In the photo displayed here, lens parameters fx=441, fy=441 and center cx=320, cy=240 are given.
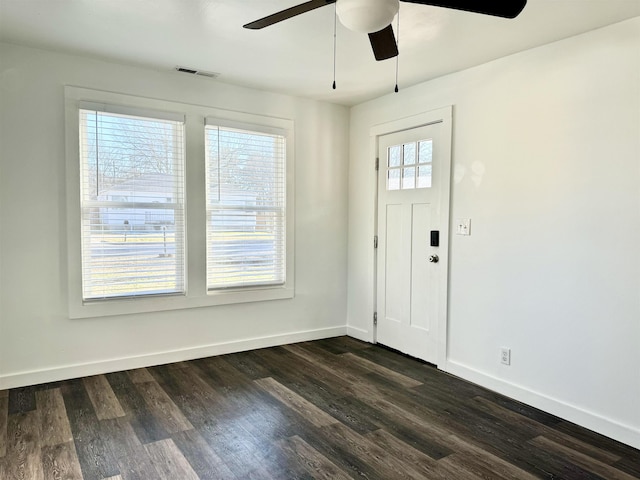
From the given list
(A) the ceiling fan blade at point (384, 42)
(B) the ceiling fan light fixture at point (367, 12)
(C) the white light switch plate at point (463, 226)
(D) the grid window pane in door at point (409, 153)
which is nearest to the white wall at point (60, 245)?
(D) the grid window pane in door at point (409, 153)

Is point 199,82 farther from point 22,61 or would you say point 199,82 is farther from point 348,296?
point 348,296

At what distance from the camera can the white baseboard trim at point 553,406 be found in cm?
251

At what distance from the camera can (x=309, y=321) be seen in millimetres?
4477

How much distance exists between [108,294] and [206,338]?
91 cm

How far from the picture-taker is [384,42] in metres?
2.11

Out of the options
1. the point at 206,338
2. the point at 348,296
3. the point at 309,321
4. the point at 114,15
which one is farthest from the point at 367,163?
the point at 114,15

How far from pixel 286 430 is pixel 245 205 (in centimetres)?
208

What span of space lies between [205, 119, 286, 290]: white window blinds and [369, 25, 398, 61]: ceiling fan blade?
6.53ft

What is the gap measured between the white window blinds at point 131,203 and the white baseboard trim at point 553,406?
2435 millimetres

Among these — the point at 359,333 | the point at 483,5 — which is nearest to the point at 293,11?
the point at 483,5

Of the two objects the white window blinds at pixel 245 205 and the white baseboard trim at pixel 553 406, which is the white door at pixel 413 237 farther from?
the white window blinds at pixel 245 205

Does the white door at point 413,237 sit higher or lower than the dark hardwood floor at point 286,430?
higher

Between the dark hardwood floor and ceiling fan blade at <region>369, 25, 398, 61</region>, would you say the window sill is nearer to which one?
the dark hardwood floor

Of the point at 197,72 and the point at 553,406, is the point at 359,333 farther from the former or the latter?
the point at 197,72
